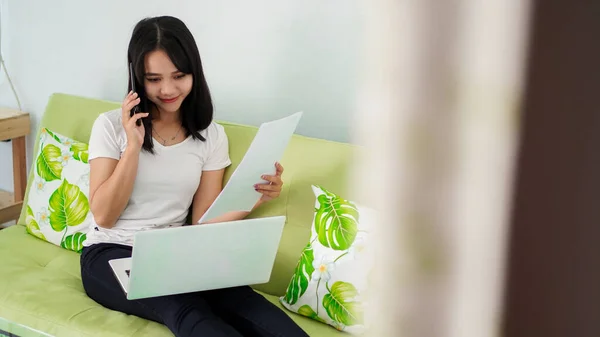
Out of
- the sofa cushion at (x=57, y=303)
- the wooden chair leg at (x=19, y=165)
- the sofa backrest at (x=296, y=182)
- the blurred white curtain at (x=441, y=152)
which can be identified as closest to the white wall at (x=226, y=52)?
the wooden chair leg at (x=19, y=165)

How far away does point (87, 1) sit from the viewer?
7.78 ft

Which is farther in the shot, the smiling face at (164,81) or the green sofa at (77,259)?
the smiling face at (164,81)

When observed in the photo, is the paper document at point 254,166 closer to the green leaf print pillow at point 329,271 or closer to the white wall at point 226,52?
the green leaf print pillow at point 329,271

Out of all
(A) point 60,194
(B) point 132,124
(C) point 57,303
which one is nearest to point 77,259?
(A) point 60,194

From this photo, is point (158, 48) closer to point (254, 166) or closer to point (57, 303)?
point (254, 166)

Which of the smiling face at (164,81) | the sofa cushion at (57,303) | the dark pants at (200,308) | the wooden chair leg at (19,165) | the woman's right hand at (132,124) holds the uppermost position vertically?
the smiling face at (164,81)

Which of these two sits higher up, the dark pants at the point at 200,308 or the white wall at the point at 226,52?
the white wall at the point at 226,52

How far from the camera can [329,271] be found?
1585 millimetres

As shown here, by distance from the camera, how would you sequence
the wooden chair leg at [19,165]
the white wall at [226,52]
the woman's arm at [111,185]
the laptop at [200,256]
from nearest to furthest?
the laptop at [200,256] < the woman's arm at [111,185] < the white wall at [226,52] < the wooden chair leg at [19,165]

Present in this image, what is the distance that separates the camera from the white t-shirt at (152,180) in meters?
1.73

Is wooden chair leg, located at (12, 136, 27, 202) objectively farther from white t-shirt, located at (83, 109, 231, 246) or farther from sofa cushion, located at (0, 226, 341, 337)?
→ white t-shirt, located at (83, 109, 231, 246)

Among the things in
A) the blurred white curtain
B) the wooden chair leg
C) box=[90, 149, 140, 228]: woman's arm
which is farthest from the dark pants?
the blurred white curtain

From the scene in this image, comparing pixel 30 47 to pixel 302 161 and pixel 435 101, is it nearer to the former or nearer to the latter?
pixel 302 161

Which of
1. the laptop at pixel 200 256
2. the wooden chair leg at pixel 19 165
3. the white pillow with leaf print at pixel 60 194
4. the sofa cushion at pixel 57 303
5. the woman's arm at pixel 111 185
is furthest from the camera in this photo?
the wooden chair leg at pixel 19 165
